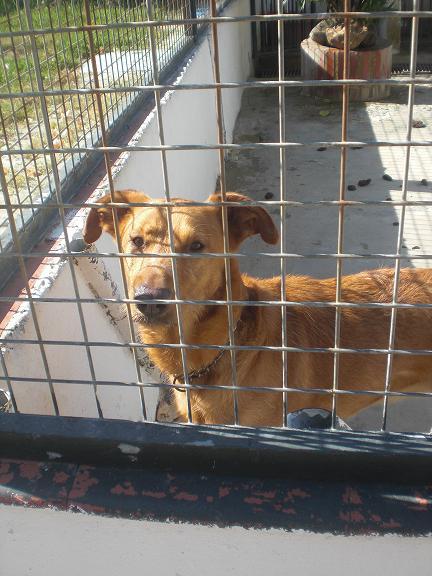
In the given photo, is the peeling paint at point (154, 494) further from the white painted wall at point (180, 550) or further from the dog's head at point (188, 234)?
the dog's head at point (188, 234)

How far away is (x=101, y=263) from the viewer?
3.01 m

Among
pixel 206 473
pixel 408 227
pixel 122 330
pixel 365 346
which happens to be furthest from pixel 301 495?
pixel 408 227

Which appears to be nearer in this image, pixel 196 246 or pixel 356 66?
pixel 196 246

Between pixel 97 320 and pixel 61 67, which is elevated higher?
pixel 61 67

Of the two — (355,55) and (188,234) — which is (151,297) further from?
(355,55)

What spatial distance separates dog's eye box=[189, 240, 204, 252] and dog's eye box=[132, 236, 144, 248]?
0.19m

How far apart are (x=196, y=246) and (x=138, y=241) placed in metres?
0.23

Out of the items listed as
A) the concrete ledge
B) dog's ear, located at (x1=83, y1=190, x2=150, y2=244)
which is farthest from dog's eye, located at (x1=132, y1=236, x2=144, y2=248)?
the concrete ledge

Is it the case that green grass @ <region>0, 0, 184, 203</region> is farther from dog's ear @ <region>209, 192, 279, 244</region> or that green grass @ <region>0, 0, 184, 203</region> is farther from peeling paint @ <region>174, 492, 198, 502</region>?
peeling paint @ <region>174, 492, 198, 502</region>

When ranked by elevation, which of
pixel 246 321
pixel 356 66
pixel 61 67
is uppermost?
pixel 61 67

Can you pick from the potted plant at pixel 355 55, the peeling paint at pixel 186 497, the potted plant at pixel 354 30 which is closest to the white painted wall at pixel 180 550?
the peeling paint at pixel 186 497

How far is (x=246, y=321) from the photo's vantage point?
2596mm

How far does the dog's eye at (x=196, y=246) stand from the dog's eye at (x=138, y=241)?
0.63 ft

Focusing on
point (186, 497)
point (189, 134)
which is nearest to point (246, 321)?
point (186, 497)
